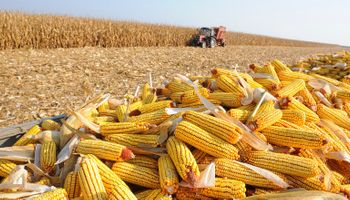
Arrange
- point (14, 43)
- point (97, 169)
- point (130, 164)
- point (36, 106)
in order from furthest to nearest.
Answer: point (14, 43) → point (36, 106) → point (130, 164) → point (97, 169)

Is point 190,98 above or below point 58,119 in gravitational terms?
above

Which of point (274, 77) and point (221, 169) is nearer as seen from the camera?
point (221, 169)

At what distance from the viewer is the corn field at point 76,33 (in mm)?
16984

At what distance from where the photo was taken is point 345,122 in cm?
Result: 332

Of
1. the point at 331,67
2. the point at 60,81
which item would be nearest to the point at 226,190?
the point at 331,67

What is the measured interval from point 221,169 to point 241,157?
0.22m

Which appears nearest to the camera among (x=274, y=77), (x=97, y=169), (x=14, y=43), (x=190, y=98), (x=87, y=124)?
(x=97, y=169)

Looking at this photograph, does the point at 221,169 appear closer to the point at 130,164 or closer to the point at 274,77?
the point at 130,164

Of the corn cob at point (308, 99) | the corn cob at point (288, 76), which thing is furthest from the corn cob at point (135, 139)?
the corn cob at point (288, 76)

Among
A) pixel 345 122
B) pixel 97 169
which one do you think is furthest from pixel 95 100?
pixel 345 122

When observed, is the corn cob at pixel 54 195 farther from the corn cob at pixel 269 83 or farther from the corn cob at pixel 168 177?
the corn cob at pixel 269 83

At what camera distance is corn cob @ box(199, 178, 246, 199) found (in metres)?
2.21

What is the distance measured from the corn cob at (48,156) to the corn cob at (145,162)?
58 centimetres

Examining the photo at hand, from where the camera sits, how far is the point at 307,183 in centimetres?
242
